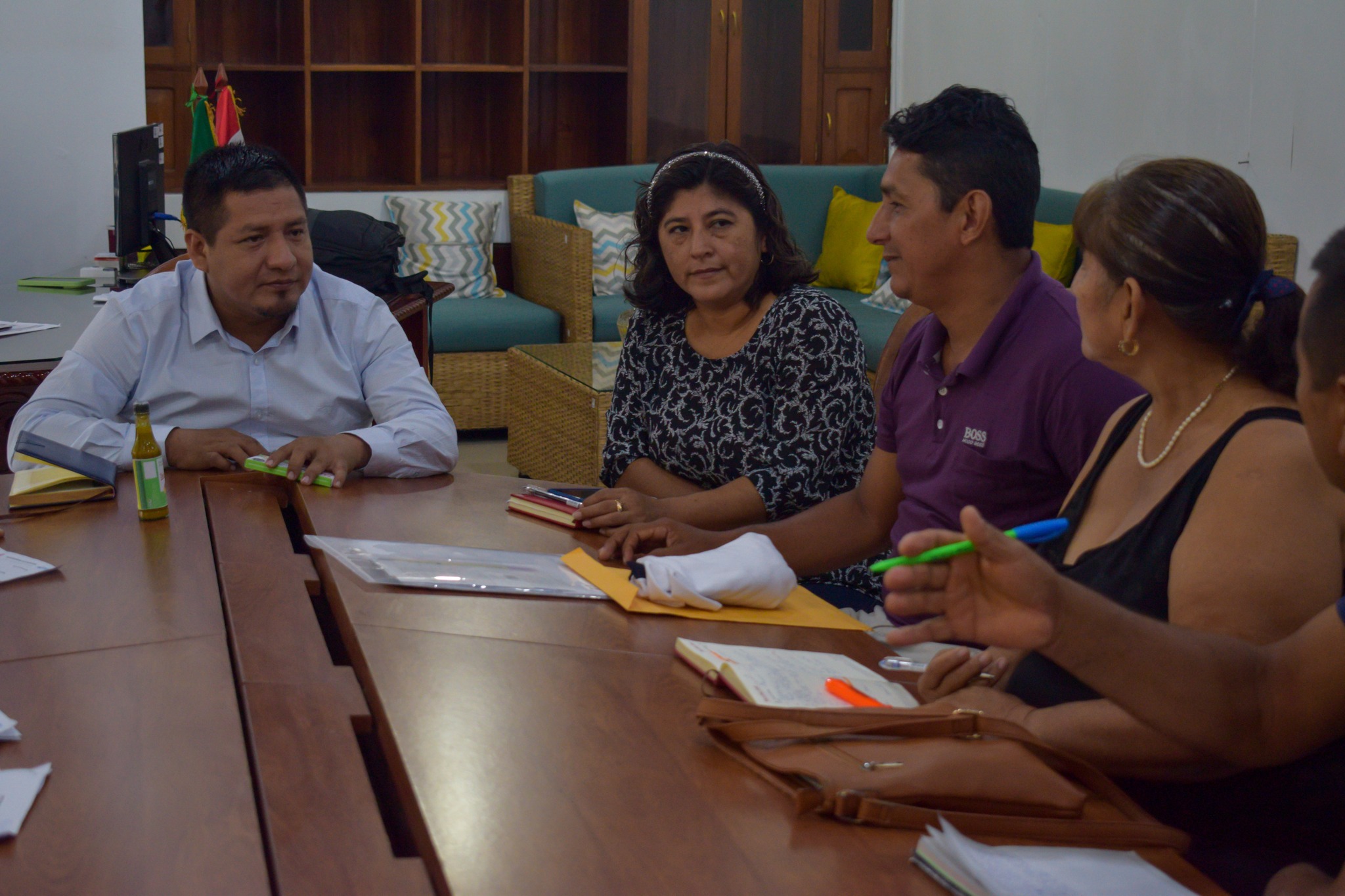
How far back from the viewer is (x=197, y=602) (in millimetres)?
1648

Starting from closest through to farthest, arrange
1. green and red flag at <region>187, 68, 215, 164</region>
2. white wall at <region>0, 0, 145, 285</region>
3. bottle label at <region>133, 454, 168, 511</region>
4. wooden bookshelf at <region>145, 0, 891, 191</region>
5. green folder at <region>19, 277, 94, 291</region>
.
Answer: bottle label at <region>133, 454, 168, 511</region> → green folder at <region>19, 277, 94, 291</region> → green and red flag at <region>187, 68, 215, 164</region> → white wall at <region>0, 0, 145, 285</region> → wooden bookshelf at <region>145, 0, 891, 191</region>

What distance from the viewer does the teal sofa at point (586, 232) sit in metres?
5.22

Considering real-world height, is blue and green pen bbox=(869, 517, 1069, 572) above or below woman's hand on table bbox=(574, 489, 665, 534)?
above

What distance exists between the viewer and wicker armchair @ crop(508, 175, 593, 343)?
5254 mm

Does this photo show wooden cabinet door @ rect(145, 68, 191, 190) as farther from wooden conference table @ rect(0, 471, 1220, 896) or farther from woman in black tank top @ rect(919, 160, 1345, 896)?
woman in black tank top @ rect(919, 160, 1345, 896)

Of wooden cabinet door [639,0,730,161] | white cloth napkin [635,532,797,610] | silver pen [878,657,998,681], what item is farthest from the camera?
wooden cabinet door [639,0,730,161]

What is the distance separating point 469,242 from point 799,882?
16.0 feet

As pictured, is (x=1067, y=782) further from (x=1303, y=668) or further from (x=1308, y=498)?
(x=1308, y=498)

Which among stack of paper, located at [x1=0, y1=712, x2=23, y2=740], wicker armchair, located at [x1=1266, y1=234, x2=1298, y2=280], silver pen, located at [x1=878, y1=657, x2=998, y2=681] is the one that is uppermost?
wicker armchair, located at [x1=1266, y1=234, x2=1298, y2=280]

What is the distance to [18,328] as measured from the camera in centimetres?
335

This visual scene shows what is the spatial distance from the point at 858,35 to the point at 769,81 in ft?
1.54

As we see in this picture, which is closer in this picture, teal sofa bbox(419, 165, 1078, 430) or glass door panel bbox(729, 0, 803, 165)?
teal sofa bbox(419, 165, 1078, 430)

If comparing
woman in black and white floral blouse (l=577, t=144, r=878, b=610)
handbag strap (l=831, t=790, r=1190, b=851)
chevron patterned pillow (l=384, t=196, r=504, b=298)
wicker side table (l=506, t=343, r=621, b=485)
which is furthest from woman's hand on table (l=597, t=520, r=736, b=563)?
chevron patterned pillow (l=384, t=196, r=504, b=298)

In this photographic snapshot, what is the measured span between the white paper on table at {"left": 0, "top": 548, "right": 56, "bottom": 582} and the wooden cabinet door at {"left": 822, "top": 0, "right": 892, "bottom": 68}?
198 inches
